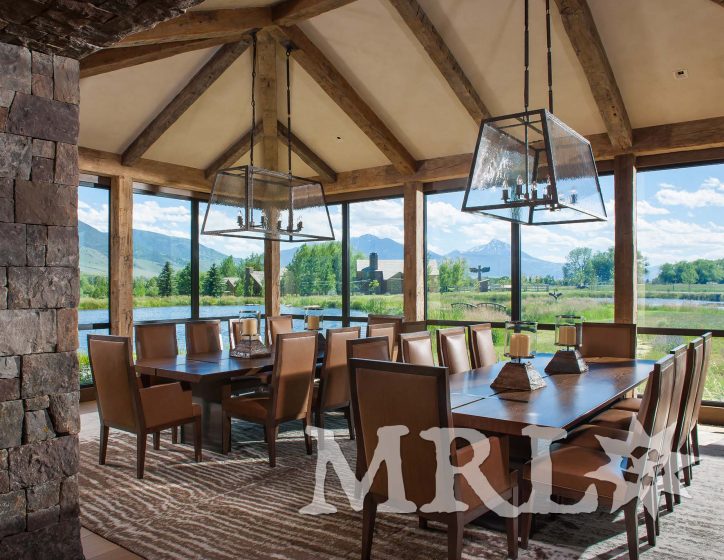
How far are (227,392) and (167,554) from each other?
174cm

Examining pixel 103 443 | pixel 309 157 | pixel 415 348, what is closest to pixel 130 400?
pixel 103 443

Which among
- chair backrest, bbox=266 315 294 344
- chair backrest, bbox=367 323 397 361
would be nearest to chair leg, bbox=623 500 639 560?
chair backrest, bbox=367 323 397 361

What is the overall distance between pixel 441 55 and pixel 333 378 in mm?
2979

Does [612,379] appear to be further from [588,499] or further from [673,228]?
[673,228]

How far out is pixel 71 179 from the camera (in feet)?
7.89

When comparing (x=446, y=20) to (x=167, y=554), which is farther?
(x=446, y=20)

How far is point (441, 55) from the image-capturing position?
5086 mm

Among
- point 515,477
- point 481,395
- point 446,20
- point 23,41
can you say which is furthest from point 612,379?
point 23,41

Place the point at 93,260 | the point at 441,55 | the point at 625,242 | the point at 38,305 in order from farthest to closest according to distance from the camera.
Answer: the point at 93,260 → the point at 625,242 → the point at 441,55 → the point at 38,305

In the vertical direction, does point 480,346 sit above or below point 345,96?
below

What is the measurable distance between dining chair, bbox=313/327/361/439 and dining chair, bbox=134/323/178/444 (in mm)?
1281

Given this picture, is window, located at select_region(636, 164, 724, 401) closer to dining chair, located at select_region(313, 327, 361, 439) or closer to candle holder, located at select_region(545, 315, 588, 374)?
candle holder, located at select_region(545, 315, 588, 374)

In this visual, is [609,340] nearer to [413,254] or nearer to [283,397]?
[413,254]

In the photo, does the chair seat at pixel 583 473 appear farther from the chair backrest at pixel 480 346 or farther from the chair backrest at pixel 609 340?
the chair backrest at pixel 609 340
